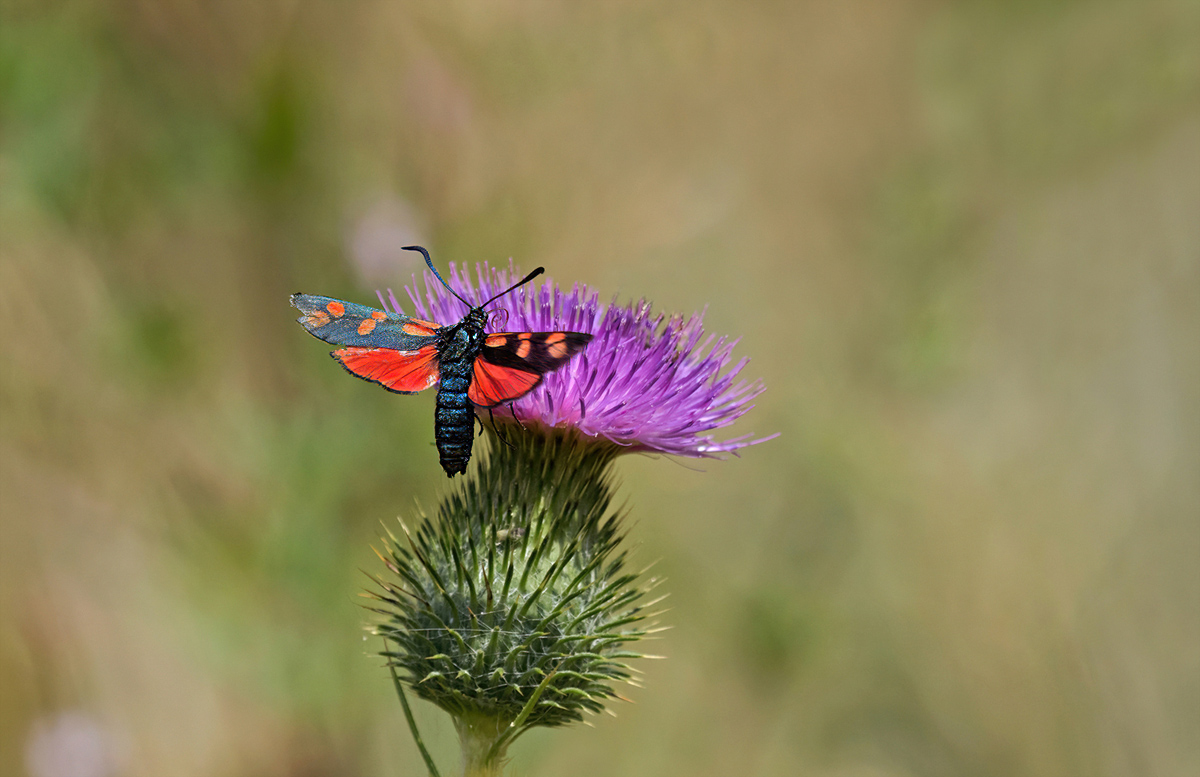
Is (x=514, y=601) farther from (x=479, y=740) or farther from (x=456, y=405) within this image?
(x=456, y=405)

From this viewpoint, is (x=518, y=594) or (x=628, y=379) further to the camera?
(x=628, y=379)

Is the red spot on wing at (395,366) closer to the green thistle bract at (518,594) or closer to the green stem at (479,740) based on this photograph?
the green thistle bract at (518,594)

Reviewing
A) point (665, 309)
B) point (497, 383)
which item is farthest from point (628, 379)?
point (665, 309)

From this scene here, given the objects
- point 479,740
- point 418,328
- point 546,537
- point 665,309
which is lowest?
point 479,740

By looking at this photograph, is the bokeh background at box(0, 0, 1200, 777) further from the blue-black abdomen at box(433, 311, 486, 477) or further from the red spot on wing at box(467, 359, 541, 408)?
the red spot on wing at box(467, 359, 541, 408)

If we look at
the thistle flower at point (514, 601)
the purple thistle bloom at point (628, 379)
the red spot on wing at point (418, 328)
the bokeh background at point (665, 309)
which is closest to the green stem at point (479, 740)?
the thistle flower at point (514, 601)

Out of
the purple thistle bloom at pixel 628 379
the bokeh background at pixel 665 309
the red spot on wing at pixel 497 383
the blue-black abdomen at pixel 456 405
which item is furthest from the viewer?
the bokeh background at pixel 665 309
